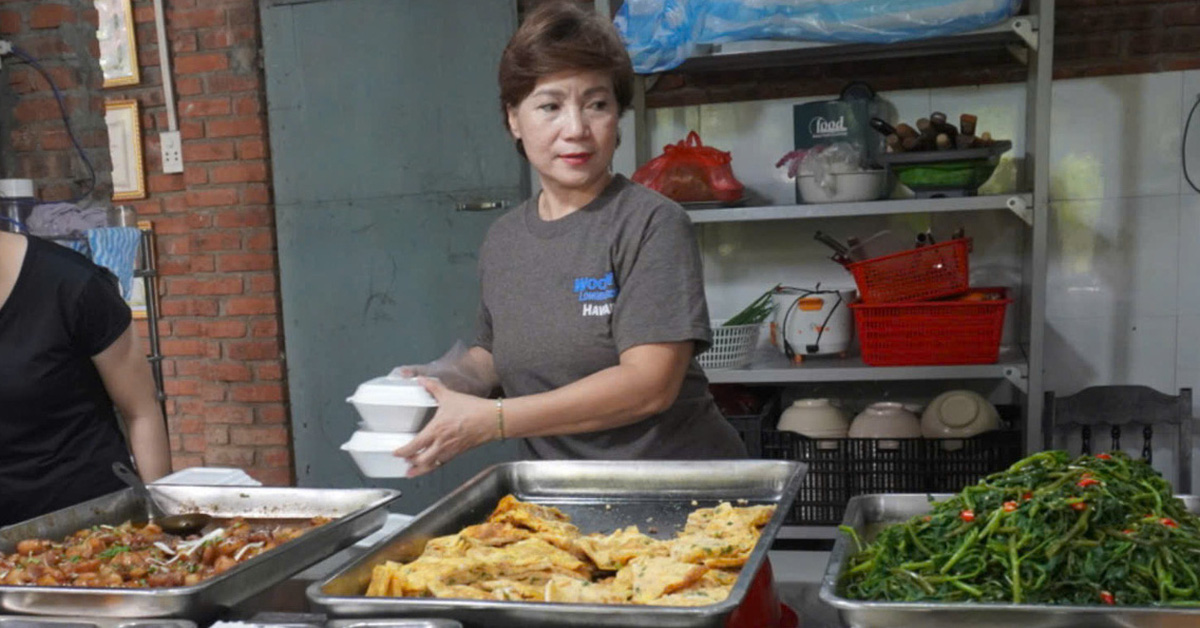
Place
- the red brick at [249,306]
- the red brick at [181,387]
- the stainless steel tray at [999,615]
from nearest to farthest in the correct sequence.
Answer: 1. the stainless steel tray at [999,615]
2. the red brick at [249,306]
3. the red brick at [181,387]

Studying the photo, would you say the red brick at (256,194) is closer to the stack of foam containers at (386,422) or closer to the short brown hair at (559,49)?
the short brown hair at (559,49)

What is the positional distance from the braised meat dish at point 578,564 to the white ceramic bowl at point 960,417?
1.99 meters

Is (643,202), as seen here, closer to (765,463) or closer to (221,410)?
(765,463)

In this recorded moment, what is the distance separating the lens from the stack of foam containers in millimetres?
1485

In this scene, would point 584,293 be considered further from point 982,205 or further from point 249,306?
point 249,306

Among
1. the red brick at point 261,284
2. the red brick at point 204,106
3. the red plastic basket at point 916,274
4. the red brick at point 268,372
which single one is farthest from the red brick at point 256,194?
the red plastic basket at point 916,274

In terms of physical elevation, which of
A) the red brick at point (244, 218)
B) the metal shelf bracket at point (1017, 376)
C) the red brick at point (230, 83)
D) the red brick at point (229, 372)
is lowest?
the red brick at point (229, 372)

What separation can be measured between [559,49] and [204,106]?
122 inches

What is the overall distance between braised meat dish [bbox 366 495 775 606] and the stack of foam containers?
0.19 metres

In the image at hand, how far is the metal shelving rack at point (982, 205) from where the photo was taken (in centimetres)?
307

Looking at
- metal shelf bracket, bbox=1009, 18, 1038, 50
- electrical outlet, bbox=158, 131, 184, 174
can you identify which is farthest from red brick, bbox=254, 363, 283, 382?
metal shelf bracket, bbox=1009, 18, 1038, 50

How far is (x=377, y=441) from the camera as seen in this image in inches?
58.9

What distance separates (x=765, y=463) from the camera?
1553mm

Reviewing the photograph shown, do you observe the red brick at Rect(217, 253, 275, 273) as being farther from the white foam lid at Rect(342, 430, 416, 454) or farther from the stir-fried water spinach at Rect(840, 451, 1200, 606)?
the stir-fried water spinach at Rect(840, 451, 1200, 606)
